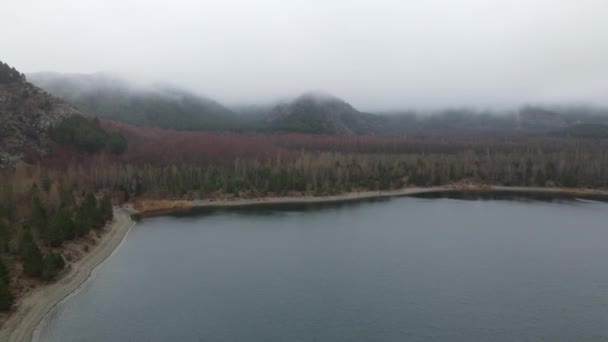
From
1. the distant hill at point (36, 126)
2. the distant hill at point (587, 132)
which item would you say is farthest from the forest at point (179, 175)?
the distant hill at point (587, 132)

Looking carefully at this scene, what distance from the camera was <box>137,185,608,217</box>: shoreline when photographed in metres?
59.1

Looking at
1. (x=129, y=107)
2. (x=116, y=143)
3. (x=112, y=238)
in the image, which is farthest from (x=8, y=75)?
(x=129, y=107)

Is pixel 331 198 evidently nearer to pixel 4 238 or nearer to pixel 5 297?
pixel 4 238

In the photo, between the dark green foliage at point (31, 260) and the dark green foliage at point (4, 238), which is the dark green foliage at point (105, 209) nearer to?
the dark green foliage at point (4, 238)

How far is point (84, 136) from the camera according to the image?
2876 inches

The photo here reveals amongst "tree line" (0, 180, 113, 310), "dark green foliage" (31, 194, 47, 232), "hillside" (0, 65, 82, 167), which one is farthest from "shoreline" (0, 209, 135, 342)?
"hillside" (0, 65, 82, 167)

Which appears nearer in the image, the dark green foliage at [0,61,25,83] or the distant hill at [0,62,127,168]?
the distant hill at [0,62,127,168]

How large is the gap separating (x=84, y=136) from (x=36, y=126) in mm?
7513

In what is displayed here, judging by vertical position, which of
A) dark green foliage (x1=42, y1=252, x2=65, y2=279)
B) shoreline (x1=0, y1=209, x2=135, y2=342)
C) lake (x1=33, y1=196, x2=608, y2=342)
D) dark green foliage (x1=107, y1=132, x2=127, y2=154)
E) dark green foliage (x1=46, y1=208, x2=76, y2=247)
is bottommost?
lake (x1=33, y1=196, x2=608, y2=342)

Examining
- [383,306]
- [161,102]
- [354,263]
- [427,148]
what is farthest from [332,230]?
[161,102]

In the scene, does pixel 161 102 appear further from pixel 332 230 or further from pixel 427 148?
pixel 332 230

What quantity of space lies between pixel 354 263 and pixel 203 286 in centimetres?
1225

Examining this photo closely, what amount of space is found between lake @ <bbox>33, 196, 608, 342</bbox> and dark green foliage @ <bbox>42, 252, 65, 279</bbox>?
211 centimetres

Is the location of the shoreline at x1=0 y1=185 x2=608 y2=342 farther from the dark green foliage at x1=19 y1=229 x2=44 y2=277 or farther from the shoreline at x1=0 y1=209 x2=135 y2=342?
the dark green foliage at x1=19 y1=229 x2=44 y2=277
